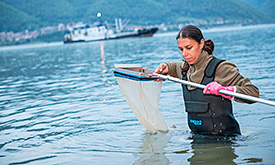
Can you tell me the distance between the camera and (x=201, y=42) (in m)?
3.91

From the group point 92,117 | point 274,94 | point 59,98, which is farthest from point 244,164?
point 59,98

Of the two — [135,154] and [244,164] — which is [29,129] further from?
[244,164]

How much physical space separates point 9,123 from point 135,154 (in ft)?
11.9

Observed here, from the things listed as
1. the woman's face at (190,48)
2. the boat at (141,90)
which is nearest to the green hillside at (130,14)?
the boat at (141,90)

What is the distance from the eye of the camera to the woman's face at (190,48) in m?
3.85

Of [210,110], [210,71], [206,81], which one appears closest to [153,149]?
[210,110]

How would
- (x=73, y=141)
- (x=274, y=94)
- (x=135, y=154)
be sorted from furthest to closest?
1. (x=274, y=94)
2. (x=73, y=141)
3. (x=135, y=154)

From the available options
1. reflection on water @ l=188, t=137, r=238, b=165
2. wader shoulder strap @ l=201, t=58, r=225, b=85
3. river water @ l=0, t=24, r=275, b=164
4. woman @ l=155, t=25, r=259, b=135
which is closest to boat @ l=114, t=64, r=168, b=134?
river water @ l=0, t=24, r=275, b=164

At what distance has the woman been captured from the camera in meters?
3.67

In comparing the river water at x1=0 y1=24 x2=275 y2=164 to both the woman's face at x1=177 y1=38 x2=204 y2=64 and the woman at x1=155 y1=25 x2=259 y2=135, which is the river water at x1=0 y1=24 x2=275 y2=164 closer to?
the woman at x1=155 y1=25 x2=259 y2=135

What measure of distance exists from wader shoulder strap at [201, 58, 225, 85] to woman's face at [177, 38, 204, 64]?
184mm

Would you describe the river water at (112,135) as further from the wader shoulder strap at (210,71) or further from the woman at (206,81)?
the wader shoulder strap at (210,71)

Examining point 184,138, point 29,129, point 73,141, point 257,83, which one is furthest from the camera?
point 257,83

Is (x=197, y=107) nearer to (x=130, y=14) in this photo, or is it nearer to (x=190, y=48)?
(x=190, y=48)
